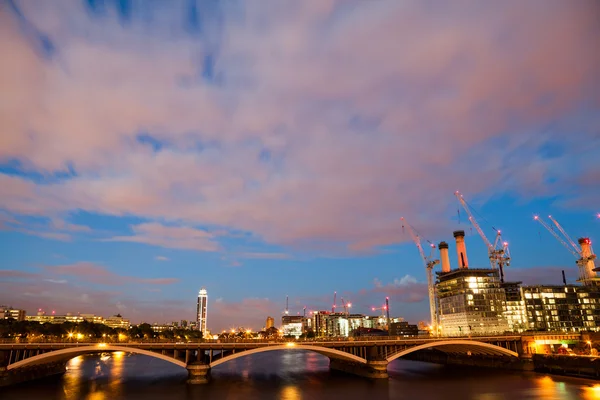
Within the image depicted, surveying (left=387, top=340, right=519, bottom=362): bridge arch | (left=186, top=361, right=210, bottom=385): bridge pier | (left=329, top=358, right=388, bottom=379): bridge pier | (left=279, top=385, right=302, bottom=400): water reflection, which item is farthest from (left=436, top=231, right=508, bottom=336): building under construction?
(left=186, top=361, right=210, bottom=385): bridge pier

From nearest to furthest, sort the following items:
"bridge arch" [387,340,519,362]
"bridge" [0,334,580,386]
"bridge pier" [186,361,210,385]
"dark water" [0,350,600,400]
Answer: "dark water" [0,350,600,400]
"bridge" [0,334,580,386]
"bridge pier" [186,361,210,385]
"bridge arch" [387,340,519,362]

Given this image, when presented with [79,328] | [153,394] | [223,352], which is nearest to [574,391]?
[223,352]

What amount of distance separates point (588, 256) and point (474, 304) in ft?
244

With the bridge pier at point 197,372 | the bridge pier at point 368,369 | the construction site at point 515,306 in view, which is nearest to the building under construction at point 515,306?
the construction site at point 515,306

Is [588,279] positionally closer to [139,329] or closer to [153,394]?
[153,394]

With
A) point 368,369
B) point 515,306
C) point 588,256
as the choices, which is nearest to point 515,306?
point 515,306

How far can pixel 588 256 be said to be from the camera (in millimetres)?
189875

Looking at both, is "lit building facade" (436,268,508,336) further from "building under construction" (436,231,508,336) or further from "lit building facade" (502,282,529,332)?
"lit building facade" (502,282,529,332)

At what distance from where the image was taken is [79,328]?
174 meters

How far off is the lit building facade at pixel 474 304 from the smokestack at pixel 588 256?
5363 centimetres

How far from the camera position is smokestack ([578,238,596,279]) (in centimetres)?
18888

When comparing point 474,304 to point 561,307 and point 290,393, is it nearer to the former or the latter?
point 561,307

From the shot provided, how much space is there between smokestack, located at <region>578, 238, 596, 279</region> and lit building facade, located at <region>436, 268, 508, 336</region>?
53634mm

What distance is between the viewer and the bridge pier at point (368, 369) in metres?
86.9
